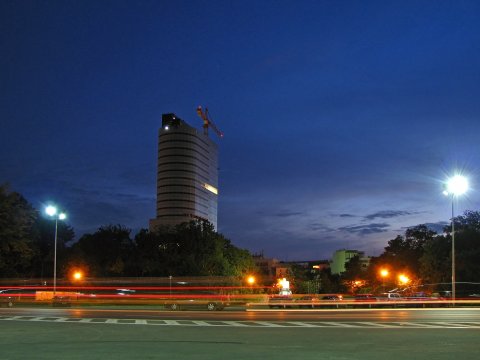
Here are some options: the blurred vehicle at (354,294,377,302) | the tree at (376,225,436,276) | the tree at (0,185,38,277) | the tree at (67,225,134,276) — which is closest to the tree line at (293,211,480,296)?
the tree at (376,225,436,276)

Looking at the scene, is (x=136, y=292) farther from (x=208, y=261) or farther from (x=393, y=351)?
(x=393, y=351)

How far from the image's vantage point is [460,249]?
67750 millimetres

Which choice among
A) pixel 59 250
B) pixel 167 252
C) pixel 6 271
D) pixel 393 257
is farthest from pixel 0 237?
pixel 393 257

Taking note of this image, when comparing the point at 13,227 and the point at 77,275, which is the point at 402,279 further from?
the point at 13,227

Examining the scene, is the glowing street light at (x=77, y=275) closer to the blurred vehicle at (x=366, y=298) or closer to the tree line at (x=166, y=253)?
the tree line at (x=166, y=253)

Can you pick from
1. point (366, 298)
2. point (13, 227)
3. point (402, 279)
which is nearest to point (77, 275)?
point (13, 227)

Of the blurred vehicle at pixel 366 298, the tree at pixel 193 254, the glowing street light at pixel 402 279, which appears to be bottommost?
the glowing street light at pixel 402 279

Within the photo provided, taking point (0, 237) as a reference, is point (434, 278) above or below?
below

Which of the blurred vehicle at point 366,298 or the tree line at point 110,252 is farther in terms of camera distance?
the tree line at point 110,252

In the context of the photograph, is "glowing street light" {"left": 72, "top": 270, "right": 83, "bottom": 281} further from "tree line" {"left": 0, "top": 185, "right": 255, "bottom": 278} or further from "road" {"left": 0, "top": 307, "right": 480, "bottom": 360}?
"road" {"left": 0, "top": 307, "right": 480, "bottom": 360}

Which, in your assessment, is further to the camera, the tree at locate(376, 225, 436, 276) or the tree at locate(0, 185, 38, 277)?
the tree at locate(376, 225, 436, 276)

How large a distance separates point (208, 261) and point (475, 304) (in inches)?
1904

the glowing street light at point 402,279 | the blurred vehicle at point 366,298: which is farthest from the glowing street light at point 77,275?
the glowing street light at point 402,279

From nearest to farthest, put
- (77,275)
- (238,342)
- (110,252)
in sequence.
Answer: (238,342) → (77,275) → (110,252)
